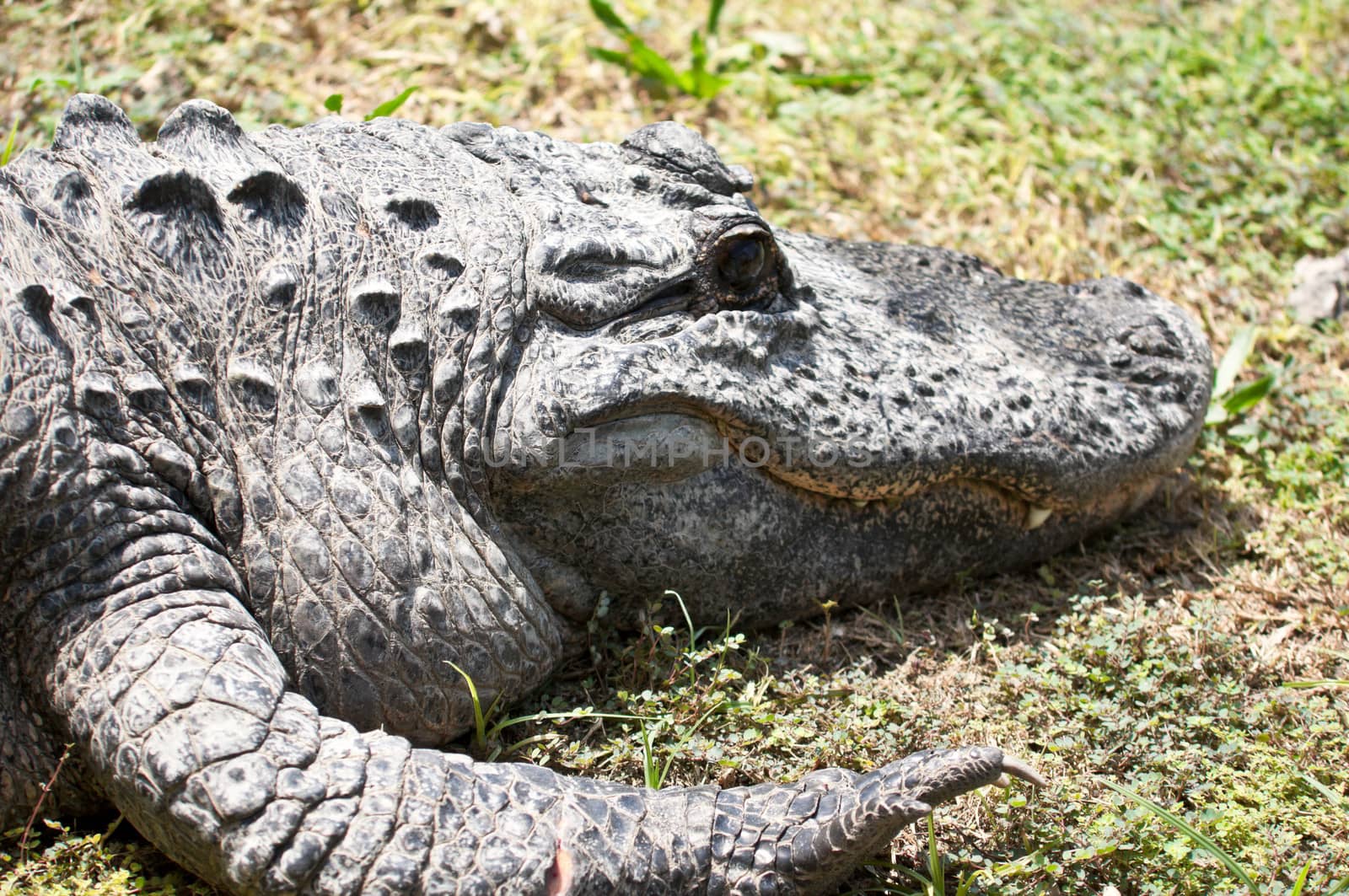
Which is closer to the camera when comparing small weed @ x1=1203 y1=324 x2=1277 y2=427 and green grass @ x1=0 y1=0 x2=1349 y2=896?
green grass @ x1=0 y1=0 x2=1349 y2=896

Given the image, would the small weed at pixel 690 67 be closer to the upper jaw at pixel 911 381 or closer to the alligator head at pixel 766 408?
the upper jaw at pixel 911 381

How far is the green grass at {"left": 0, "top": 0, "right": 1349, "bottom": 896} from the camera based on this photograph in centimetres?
253

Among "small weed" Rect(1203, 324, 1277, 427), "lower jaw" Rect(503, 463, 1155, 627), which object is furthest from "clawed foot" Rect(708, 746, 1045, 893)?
"small weed" Rect(1203, 324, 1277, 427)

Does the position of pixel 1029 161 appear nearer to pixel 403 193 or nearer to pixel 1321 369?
pixel 1321 369

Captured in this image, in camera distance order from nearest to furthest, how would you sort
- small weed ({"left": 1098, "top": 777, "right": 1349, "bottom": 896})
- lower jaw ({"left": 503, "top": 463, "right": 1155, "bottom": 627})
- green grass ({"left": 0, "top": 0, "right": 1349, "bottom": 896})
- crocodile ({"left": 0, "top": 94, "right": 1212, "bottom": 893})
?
crocodile ({"left": 0, "top": 94, "right": 1212, "bottom": 893})
small weed ({"left": 1098, "top": 777, "right": 1349, "bottom": 896})
green grass ({"left": 0, "top": 0, "right": 1349, "bottom": 896})
lower jaw ({"left": 503, "top": 463, "right": 1155, "bottom": 627})

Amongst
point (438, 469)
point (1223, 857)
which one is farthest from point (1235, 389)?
point (438, 469)

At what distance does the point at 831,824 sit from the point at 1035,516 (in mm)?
1249

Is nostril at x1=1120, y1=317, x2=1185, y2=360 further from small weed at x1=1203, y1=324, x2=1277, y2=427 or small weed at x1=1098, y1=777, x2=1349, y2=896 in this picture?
small weed at x1=1098, y1=777, x2=1349, y2=896

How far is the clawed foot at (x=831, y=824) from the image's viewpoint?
218cm

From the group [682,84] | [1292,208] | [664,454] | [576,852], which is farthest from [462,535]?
[1292,208]

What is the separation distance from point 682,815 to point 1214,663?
1452 mm

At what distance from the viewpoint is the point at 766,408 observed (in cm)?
267

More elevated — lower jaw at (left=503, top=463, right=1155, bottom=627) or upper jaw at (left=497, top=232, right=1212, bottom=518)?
upper jaw at (left=497, top=232, right=1212, bottom=518)

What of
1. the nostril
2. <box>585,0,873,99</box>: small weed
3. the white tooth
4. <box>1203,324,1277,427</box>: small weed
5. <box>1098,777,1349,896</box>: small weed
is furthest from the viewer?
<box>585,0,873,99</box>: small weed
